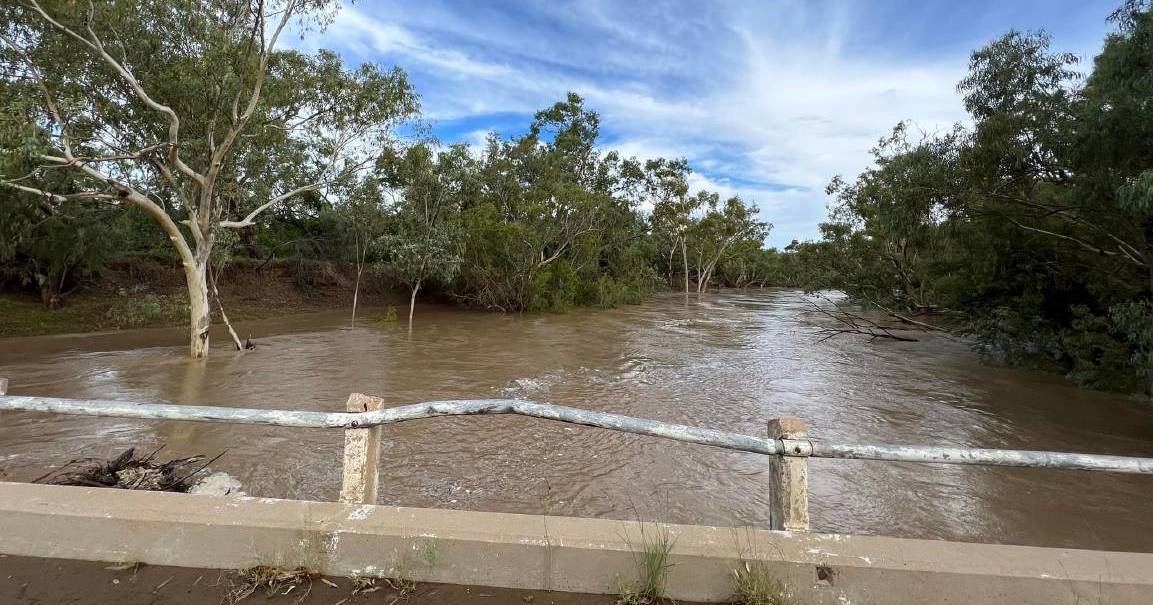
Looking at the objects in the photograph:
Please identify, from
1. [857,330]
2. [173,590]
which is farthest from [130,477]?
[857,330]

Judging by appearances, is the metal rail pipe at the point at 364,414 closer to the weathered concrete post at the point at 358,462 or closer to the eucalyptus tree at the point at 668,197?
the weathered concrete post at the point at 358,462

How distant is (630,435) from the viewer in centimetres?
701

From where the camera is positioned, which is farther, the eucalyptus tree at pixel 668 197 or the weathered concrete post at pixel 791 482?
the eucalyptus tree at pixel 668 197

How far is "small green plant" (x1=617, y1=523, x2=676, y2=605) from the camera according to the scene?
2.38m

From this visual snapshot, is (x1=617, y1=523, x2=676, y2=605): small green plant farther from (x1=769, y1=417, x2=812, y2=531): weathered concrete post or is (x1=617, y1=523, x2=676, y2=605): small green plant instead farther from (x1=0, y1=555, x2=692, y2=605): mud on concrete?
(x1=769, y1=417, x2=812, y2=531): weathered concrete post

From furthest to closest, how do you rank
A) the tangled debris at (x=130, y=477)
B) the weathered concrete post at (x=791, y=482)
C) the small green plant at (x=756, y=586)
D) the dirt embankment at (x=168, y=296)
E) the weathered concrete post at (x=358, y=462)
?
the dirt embankment at (x=168, y=296) < the tangled debris at (x=130, y=477) < the weathered concrete post at (x=358, y=462) < the weathered concrete post at (x=791, y=482) < the small green plant at (x=756, y=586)

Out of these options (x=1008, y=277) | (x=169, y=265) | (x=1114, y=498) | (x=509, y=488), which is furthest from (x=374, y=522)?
(x=169, y=265)

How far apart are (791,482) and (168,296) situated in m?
23.7

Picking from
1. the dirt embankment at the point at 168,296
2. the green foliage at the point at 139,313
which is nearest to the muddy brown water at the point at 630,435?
the green foliage at the point at 139,313

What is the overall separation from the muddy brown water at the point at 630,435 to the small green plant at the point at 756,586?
2310 millimetres

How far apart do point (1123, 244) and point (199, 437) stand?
13.3 m

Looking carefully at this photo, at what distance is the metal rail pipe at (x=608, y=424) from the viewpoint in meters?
2.67

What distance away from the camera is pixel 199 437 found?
6.30 m

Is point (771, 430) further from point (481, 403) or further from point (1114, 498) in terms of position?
point (1114, 498)
